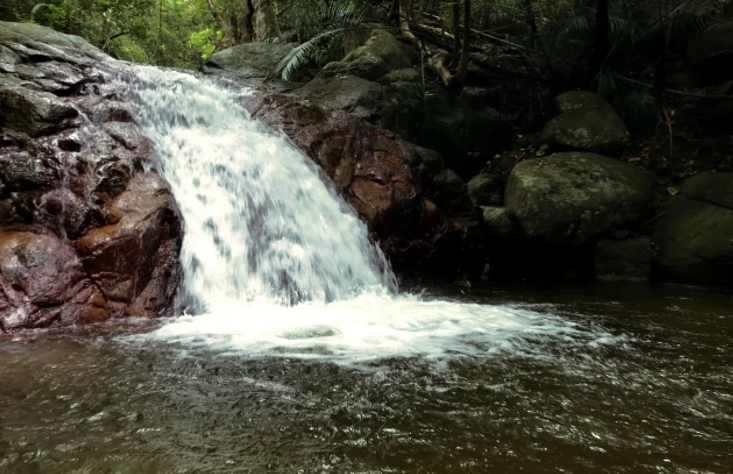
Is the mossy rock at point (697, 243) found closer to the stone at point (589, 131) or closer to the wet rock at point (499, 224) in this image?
the stone at point (589, 131)

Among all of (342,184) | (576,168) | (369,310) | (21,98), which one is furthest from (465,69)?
(21,98)

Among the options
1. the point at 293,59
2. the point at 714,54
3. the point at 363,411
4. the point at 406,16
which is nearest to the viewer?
the point at 363,411

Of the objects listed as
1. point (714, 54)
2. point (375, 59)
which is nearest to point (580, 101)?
point (714, 54)

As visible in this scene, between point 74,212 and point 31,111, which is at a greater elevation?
point 31,111

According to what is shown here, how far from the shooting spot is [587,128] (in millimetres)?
8359

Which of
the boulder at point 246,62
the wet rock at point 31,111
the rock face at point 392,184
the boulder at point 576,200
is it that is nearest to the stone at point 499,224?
the boulder at point 576,200

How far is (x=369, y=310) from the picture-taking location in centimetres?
453

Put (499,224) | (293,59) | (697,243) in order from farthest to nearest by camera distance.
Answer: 1. (293,59)
2. (499,224)
3. (697,243)

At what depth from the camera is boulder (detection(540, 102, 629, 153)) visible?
27.0ft

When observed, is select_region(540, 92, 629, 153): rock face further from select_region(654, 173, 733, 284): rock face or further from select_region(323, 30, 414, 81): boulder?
select_region(323, 30, 414, 81): boulder

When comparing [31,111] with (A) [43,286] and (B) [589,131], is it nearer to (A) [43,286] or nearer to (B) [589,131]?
(A) [43,286]

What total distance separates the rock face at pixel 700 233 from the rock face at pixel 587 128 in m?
1.28

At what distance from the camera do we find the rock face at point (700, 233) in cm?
658

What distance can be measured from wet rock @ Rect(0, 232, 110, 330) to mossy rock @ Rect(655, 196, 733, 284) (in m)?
6.79
